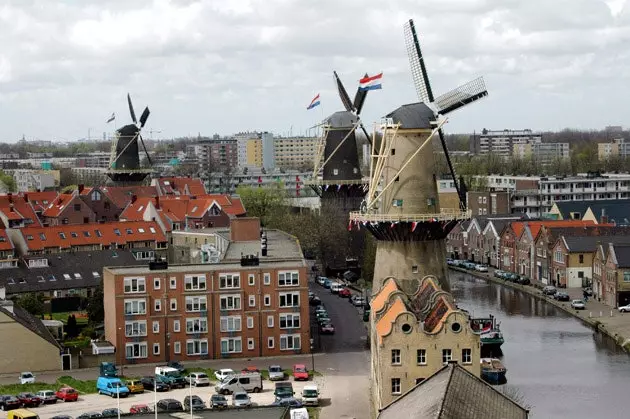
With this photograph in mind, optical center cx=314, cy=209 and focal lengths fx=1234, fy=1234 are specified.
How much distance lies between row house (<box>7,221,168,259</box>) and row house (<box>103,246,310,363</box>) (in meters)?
21.8


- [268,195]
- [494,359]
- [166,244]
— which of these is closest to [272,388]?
[494,359]

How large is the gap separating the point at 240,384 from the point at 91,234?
33.5 metres

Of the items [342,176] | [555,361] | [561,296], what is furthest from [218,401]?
[342,176]

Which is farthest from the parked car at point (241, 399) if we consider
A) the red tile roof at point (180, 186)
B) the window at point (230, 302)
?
the red tile roof at point (180, 186)

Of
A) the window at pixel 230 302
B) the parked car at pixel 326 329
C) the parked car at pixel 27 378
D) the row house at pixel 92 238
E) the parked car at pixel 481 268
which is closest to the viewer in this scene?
the parked car at pixel 27 378

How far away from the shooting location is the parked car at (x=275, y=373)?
158ft

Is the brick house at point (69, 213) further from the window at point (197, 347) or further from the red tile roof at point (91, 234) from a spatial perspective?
the window at point (197, 347)

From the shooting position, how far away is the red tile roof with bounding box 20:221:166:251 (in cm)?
7469

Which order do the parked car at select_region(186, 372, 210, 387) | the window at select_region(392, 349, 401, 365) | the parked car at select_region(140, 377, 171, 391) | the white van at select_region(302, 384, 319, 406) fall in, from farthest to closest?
the parked car at select_region(186, 372, 210, 387) < the parked car at select_region(140, 377, 171, 391) < the white van at select_region(302, 384, 319, 406) < the window at select_region(392, 349, 401, 365)

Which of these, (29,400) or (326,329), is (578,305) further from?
(29,400)

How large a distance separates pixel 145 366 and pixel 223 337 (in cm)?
359

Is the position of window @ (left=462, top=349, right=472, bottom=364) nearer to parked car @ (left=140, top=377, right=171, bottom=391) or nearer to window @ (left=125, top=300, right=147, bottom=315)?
parked car @ (left=140, top=377, right=171, bottom=391)

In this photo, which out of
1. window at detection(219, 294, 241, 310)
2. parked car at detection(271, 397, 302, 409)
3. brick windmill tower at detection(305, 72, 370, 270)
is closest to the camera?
parked car at detection(271, 397, 302, 409)

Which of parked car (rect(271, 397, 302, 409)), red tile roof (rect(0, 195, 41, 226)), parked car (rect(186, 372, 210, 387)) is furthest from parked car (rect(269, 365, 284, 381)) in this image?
red tile roof (rect(0, 195, 41, 226))
